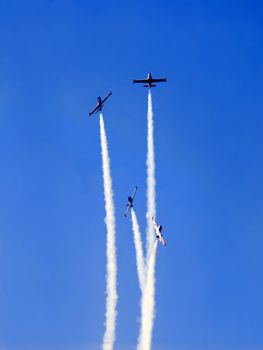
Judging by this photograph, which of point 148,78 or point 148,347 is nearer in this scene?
point 148,347

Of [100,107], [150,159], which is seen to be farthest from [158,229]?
[100,107]

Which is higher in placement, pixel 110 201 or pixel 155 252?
pixel 110 201

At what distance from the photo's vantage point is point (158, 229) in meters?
125

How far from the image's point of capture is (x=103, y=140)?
5207 inches

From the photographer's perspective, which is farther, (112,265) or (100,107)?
(100,107)

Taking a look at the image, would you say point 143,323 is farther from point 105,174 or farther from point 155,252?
point 105,174

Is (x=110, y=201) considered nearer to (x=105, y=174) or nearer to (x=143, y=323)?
(x=105, y=174)

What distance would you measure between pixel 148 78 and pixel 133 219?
30108mm

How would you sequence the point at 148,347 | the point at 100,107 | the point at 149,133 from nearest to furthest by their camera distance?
the point at 148,347 → the point at 149,133 → the point at 100,107

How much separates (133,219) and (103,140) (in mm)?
17958

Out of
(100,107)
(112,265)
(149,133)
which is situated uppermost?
(100,107)

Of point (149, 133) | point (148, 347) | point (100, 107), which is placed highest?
point (100, 107)

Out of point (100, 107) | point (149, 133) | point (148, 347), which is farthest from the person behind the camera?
point (100, 107)

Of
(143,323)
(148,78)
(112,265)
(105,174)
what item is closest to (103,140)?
(105,174)
